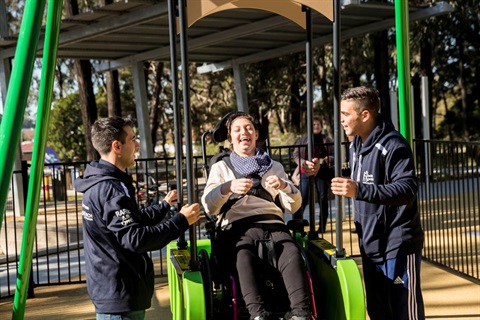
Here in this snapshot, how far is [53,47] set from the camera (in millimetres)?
3885

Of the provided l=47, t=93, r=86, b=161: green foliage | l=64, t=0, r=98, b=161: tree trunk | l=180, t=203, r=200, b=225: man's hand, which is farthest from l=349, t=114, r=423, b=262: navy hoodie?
l=47, t=93, r=86, b=161: green foliage

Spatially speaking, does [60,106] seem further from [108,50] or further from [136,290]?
[136,290]

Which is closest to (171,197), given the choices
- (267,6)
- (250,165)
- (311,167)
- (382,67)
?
(250,165)

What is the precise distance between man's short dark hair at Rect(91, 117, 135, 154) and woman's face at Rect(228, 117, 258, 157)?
121 centimetres

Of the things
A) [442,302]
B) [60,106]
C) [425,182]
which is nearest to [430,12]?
[425,182]

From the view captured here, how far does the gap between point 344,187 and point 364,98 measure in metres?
0.66

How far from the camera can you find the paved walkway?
6172 millimetres

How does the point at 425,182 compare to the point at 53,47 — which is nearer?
the point at 53,47

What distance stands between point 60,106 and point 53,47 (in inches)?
1076

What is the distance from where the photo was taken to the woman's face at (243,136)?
477 centimetres

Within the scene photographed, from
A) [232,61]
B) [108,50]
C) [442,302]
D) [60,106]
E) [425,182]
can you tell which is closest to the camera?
[442,302]

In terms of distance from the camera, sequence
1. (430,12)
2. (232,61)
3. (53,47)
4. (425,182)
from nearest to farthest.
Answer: (53,47), (425,182), (430,12), (232,61)

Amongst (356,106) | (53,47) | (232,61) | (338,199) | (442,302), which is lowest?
(442,302)

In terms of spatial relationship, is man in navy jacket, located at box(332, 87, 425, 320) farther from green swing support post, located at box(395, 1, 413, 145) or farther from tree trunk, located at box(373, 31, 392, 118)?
tree trunk, located at box(373, 31, 392, 118)
